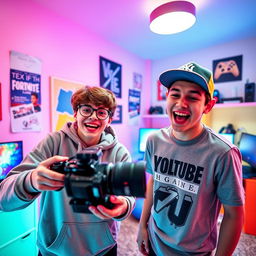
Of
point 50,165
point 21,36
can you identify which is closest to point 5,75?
point 21,36

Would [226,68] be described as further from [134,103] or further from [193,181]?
[193,181]

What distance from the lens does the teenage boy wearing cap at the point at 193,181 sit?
2.40 ft

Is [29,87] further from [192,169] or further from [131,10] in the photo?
[192,169]

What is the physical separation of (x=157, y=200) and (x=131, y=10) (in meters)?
1.69

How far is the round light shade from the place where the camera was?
145cm

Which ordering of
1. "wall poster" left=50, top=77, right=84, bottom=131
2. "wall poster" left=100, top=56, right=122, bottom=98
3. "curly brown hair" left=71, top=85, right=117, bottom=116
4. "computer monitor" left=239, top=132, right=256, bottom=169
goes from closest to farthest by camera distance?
1. "curly brown hair" left=71, top=85, right=117, bottom=116
2. "wall poster" left=50, top=77, right=84, bottom=131
3. "computer monitor" left=239, top=132, right=256, bottom=169
4. "wall poster" left=100, top=56, right=122, bottom=98

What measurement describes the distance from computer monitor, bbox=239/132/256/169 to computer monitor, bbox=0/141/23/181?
2483mm

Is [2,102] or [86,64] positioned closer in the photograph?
[2,102]

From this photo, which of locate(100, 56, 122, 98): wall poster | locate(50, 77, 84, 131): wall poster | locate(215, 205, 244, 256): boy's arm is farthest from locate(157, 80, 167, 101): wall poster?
locate(215, 205, 244, 256): boy's arm

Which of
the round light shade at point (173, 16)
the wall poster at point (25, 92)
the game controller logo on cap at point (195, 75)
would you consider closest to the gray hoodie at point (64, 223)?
the game controller logo on cap at point (195, 75)

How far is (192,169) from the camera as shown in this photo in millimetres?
797

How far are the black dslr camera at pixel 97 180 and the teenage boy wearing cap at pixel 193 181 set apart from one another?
1.18ft

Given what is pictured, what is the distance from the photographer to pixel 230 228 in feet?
2.39

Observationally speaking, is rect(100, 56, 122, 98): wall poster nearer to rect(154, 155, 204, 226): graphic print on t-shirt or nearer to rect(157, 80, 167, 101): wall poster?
rect(157, 80, 167, 101): wall poster
